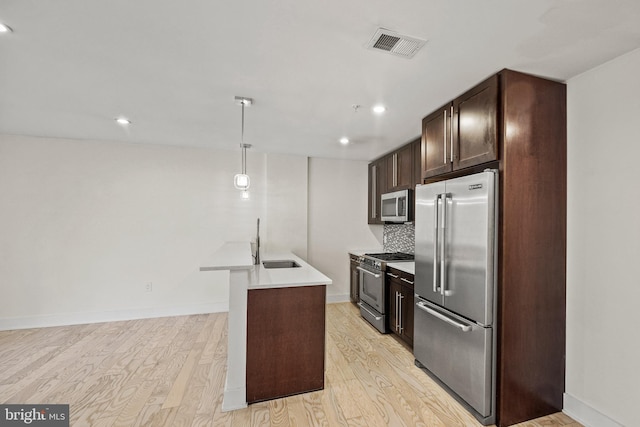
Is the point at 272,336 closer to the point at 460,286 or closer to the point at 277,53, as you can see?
the point at 460,286

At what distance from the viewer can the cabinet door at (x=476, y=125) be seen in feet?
6.65

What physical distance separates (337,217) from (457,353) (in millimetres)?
3028

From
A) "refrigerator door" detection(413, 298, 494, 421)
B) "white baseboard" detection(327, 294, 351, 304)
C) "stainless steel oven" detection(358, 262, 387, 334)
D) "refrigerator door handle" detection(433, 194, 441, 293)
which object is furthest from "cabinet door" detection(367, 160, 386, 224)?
"refrigerator door" detection(413, 298, 494, 421)

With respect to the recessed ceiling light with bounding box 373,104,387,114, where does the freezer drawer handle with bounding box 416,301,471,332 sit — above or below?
below

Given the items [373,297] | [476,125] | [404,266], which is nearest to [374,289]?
[373,297]

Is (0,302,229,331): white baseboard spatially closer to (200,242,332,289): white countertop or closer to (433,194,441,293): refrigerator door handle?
(200,242,332,289): white countertop

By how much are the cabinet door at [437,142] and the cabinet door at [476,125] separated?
9cm

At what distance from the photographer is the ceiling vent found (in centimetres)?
161

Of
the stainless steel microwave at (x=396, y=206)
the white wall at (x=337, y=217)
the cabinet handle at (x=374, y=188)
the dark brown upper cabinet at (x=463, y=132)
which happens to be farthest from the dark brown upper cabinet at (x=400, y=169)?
the dark brown upper cabinet at (x=463, y=132)

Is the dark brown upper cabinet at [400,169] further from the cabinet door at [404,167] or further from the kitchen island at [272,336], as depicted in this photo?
the kitchen island at [272,336]

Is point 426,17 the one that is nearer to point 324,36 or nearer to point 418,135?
point 324,36

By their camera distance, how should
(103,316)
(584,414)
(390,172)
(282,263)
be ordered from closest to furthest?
(584,414) → (282,263) → (103,316) → (390,172)

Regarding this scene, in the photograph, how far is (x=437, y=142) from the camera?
2629 millimetres

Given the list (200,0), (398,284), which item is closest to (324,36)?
(200,0)
